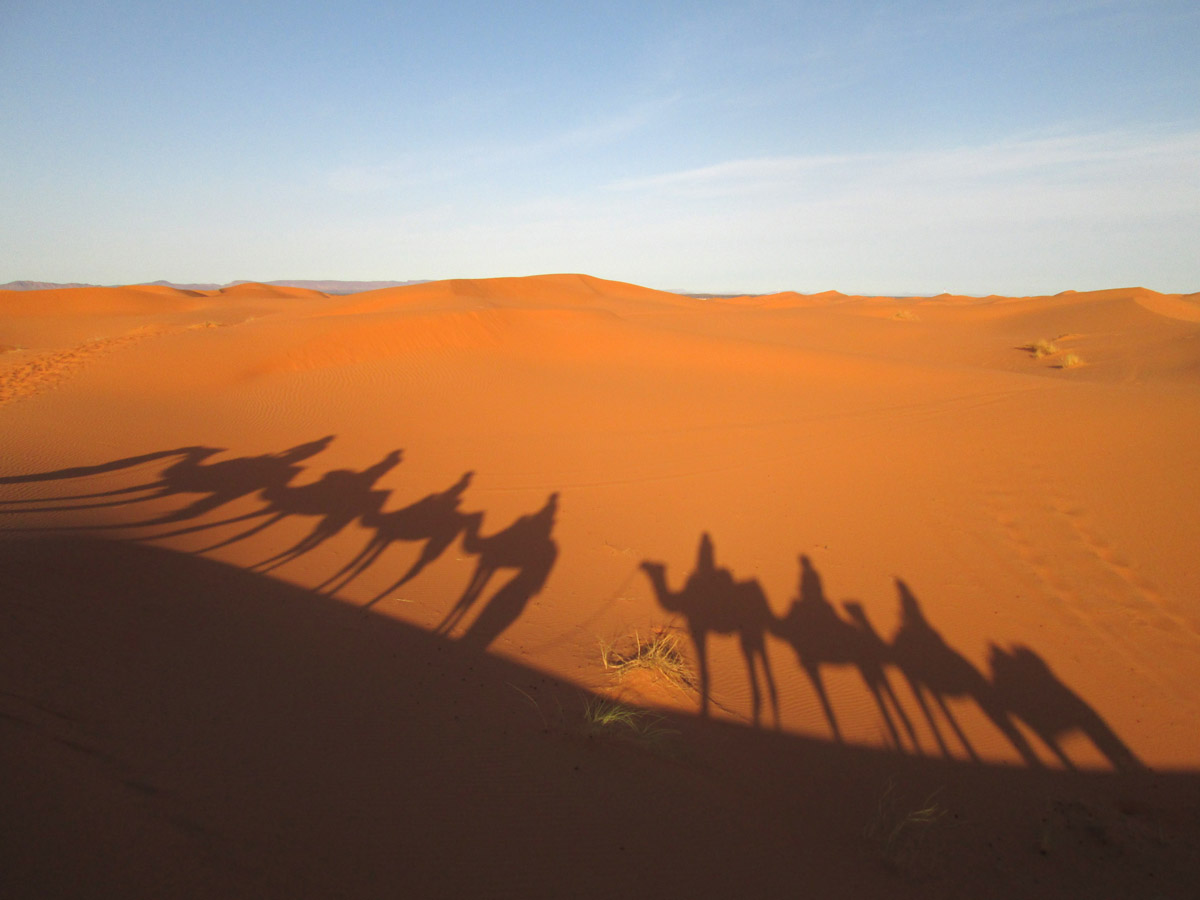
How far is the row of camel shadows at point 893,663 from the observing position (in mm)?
4027

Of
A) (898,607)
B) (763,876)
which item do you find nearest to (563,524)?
(898,607)

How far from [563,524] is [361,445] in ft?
13.6

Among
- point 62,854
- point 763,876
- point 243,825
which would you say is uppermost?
point 62,854

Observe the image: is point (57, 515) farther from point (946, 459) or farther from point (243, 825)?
point (946, 459)

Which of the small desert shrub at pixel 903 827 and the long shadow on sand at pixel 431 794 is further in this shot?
the small desert shrub at pixel 903 827

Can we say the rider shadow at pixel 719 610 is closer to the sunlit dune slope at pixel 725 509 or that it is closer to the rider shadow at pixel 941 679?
the sunlit dune slope at pixel 725 509

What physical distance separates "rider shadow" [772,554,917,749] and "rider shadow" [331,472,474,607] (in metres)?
3.42

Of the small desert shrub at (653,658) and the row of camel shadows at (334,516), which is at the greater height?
the row of camel shadows at (334,516)

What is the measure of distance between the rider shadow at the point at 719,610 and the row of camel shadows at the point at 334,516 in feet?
4.12

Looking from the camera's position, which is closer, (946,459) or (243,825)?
(243,825)

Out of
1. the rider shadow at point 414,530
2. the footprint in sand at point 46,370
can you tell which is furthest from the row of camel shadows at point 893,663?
the footprint in sand at point 46,370

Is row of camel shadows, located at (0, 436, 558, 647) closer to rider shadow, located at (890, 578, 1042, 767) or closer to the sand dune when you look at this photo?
the sand dune

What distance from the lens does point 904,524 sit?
22.5 ft

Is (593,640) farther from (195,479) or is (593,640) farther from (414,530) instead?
(195,479)
